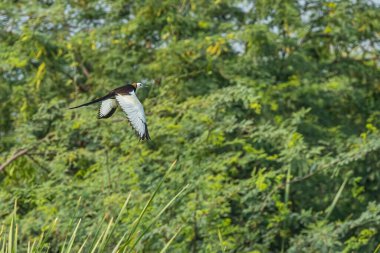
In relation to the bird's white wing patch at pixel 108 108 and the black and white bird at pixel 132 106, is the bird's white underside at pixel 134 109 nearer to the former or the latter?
the black and white bird at pixel 132 106

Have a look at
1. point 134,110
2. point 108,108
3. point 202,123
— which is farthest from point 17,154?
point 134,110

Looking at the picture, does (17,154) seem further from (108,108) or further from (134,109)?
(134,109)

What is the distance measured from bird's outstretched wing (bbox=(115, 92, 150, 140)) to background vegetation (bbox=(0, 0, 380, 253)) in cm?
313

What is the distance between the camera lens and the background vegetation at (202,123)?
29.3 feet

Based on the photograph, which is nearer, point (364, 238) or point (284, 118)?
point (364, 238)

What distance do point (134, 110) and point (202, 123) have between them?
4.66 metres

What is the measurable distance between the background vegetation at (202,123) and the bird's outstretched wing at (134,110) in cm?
313

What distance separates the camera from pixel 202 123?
9648 mm

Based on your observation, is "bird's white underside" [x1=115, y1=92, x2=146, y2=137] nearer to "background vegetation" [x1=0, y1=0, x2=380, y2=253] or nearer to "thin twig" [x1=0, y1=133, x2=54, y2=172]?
"background vegetation" [x1=0, y1=0, x2=380, y2=253]

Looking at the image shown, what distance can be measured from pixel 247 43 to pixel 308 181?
1.62 m

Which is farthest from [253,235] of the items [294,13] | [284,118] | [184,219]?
[294,13]

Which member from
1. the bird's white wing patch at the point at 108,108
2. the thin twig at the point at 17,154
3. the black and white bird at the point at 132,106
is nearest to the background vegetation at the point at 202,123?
the thin twig at the point at 17,154

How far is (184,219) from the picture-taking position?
28.1 ft

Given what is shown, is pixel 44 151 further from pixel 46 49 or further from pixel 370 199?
pixel 370 199
